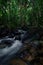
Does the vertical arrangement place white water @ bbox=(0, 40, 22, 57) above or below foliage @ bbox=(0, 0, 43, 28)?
below

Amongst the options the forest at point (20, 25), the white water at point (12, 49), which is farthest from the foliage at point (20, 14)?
the white water at point (12, 49)

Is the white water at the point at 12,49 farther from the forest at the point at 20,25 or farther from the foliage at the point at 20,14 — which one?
the foliage at the point at 20,14

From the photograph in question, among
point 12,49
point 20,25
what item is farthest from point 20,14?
point 12,49

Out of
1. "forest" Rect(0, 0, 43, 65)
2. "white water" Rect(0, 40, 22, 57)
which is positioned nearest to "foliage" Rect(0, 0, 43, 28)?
"forest" Rect(0, 0, 43, 65)

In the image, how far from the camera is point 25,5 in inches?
276

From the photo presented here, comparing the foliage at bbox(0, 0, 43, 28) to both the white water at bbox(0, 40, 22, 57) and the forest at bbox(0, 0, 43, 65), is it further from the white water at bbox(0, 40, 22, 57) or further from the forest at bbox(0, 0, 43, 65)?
the white water at bbox(0, 40, 22, 57)

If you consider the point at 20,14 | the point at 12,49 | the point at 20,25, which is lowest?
the point at 12,49

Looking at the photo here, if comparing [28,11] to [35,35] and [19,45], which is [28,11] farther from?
[19,45]

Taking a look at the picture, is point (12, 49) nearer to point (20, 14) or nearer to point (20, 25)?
point (20, 25)

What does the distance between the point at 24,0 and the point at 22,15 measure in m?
0.59

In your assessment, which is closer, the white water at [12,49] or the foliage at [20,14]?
the white water at [12,49]

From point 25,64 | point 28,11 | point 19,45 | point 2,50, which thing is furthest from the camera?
point 28,11

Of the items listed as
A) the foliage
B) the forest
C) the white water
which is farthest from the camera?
the foliage

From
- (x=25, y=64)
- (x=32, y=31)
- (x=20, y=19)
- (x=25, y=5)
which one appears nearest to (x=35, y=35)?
(x=32, y=31)
